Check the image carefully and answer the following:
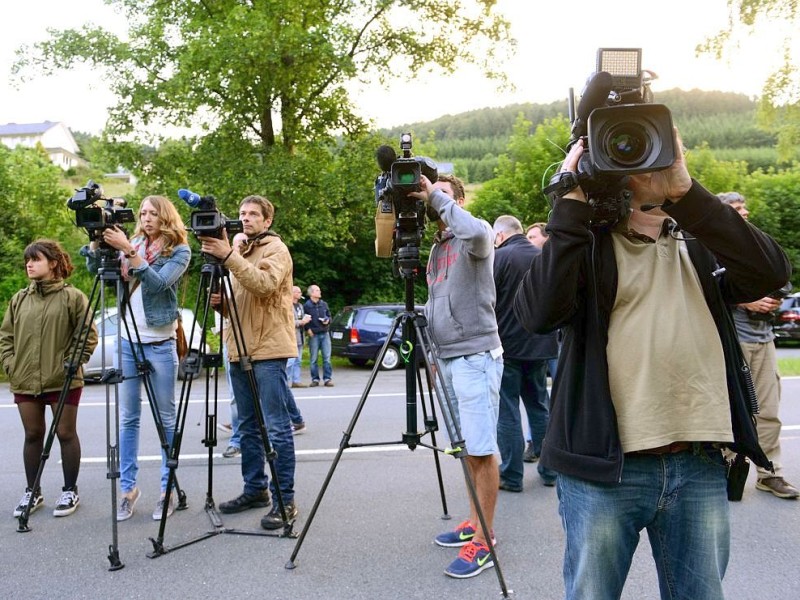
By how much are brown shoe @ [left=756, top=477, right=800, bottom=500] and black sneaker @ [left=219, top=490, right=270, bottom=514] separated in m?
3.51

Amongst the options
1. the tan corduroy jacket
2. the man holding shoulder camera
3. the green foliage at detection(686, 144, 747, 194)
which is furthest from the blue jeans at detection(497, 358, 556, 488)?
the green foliage at detection(686, 144, 747, 194)

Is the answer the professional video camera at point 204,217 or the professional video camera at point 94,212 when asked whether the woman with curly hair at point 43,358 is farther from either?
the professional video camera at point 204,217

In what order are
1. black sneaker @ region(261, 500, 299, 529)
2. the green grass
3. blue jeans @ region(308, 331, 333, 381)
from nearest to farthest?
black sneaker @ region(261, 500, 299, 529)
the green grass
blue jeans @ region(308, 331, 333, 381)

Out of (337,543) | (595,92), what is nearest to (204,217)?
(337,543)

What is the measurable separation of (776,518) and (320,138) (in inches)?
617

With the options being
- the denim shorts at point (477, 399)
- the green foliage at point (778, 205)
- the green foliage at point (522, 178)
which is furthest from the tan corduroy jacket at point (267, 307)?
the green foliage at point (778, 205)

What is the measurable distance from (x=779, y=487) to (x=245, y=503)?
3.67m

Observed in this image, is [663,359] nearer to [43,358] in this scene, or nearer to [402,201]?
[402,201]

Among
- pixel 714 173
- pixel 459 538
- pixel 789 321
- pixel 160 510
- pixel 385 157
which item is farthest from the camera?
pixel 714 173

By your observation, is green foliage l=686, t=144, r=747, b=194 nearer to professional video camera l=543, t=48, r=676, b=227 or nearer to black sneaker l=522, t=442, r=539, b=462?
black sneaker l=522, t=442, r=539, b=462

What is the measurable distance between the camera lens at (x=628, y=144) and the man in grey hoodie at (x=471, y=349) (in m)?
1.68

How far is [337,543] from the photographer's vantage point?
157 inches

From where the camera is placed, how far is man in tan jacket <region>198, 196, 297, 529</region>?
4.18 meters

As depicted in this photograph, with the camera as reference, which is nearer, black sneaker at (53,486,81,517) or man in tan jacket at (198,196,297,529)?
man in tan jacket at (198,196,297,529)
